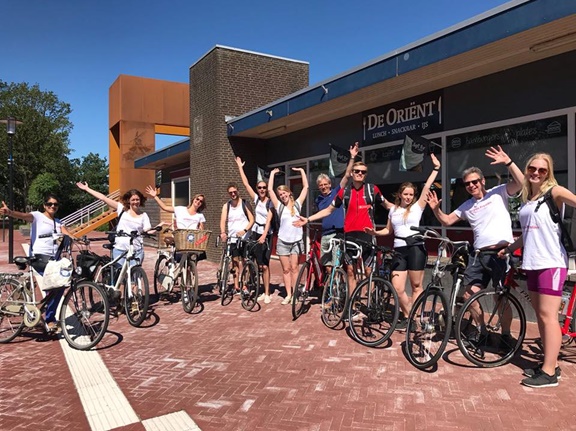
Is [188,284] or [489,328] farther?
[188,284]

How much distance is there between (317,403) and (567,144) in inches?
216

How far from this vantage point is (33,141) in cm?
4534

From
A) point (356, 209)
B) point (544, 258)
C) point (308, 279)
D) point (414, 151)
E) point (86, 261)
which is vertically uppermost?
point (414, 151)

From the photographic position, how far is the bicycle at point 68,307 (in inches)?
186

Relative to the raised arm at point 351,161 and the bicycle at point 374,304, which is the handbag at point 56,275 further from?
the raised arm at point 351,161

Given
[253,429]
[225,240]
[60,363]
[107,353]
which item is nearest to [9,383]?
[60,363]

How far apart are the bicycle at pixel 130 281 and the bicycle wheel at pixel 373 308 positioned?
100 inches

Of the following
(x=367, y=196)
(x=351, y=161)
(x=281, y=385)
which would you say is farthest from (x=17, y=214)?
(x=367, y=196)

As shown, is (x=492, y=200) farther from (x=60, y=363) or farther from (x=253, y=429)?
(x=60, y=363)

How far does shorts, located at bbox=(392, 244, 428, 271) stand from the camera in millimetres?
4898

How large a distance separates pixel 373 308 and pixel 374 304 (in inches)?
1.9

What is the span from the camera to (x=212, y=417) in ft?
10.6

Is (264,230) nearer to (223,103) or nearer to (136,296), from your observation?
(136,296)

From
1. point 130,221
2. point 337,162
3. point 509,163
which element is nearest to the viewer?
point 509,163
